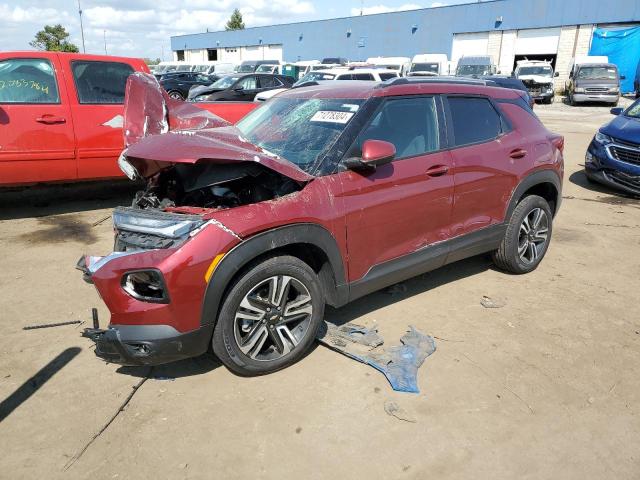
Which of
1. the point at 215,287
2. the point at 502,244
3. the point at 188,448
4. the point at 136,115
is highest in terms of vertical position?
the point at 136,115

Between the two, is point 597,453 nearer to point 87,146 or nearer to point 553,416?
point 553,416

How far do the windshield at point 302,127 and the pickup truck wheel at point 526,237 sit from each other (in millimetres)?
1930

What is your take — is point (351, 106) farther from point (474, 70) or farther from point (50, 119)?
point (474, 70)

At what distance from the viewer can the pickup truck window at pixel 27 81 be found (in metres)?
5.60

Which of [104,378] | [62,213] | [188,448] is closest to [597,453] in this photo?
[188,448]

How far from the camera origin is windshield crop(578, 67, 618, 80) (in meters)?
25.1

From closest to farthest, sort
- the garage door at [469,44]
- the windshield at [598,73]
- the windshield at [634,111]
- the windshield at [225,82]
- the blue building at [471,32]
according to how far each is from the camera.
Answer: the windshield at [634,111]
the windshield at [225,82]
the windshield at [598,73]
the blue building at [471,32]
the garage door at [469,44]

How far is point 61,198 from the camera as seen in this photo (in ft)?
24.1

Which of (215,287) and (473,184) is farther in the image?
(473,184)

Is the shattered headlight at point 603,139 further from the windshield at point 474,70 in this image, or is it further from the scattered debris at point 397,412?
the windshield at point 474,70

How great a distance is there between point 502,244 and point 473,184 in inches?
32.5

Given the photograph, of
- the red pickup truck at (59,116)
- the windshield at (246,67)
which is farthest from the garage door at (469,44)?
the red pickup truck at (59,116)

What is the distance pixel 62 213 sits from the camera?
21.6 feet

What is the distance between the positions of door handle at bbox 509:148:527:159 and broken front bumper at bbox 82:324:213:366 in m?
2.95
